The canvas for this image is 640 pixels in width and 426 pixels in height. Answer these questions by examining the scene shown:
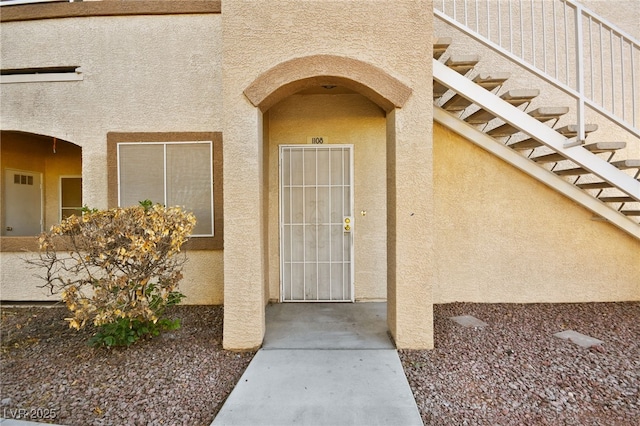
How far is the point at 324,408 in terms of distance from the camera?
317 centimetres

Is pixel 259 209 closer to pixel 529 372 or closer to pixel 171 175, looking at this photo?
pixel 171 175

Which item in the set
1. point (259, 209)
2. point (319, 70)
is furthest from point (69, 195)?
point (319, 70)

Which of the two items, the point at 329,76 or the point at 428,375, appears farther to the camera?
the point at 329,76

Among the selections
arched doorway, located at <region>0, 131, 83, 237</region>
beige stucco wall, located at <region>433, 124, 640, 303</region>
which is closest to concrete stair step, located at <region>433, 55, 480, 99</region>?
beige stucco wall, located at <region>433, 124, 640, 303</region>

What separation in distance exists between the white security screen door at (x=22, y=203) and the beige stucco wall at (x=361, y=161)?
245 inches

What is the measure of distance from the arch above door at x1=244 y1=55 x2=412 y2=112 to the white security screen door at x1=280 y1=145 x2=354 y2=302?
6.65ft

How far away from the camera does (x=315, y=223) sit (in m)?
6.36

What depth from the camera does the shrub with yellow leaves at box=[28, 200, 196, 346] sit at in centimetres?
407

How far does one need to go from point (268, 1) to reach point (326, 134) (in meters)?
2.44

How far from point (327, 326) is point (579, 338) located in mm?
3398

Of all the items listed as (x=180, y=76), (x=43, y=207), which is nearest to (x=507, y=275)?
(x=180, y=76)

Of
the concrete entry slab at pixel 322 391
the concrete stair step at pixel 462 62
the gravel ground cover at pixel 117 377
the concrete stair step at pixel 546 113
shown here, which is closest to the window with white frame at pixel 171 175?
the gravel ground cover at pixel 117 377

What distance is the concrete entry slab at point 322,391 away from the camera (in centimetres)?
303

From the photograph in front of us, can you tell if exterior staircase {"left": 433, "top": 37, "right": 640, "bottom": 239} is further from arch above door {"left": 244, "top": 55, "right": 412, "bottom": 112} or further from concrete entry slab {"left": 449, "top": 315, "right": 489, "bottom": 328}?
concrete entry slab {"left": 449, "top": 315, "right": 489, "bottom": 328}
